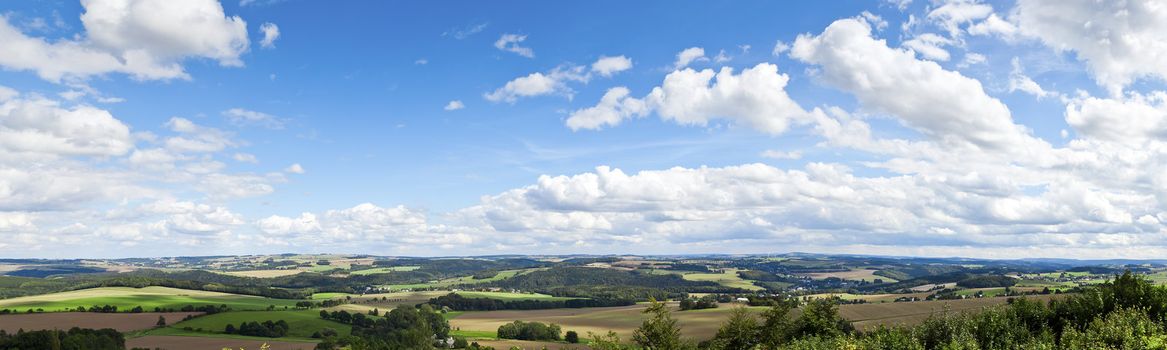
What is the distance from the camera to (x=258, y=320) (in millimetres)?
183125

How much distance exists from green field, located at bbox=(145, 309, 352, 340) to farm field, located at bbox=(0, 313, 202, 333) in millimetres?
8218

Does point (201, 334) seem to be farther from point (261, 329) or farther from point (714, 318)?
point (714, 318)

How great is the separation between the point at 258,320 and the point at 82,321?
129ft

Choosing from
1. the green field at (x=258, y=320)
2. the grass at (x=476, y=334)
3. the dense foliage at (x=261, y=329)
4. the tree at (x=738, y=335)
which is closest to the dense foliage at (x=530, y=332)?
the grass at (x=476, y=334)

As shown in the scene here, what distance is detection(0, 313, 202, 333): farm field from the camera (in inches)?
6093

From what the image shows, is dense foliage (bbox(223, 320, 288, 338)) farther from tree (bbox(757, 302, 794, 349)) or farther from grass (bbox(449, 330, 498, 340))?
tree (bbox(757, 302, 794, 349))

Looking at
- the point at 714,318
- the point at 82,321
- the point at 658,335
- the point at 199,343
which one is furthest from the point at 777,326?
the point at 82,321

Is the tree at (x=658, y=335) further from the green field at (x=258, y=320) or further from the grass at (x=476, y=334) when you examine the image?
the green field at (x=258, y=320)

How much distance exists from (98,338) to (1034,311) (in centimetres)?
15987

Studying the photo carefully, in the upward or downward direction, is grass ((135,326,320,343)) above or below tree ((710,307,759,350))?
below

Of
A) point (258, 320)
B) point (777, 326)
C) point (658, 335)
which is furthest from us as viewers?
point (258, 320)

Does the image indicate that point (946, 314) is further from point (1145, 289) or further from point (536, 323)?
point (536, 323)

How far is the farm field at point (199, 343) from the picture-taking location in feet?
452

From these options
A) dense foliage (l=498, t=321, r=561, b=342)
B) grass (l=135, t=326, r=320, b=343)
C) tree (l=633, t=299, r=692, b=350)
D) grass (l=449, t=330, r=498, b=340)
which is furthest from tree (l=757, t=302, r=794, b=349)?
grass (l=135, t=326, r=320, b=343)
